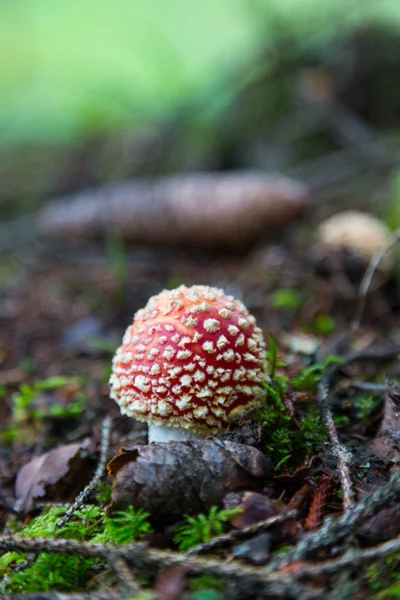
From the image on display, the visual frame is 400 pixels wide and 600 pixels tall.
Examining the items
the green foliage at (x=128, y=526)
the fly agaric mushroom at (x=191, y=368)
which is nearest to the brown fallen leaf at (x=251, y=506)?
the green foliage at (x=128, y=526)

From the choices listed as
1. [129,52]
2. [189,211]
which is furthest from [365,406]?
[129,52]

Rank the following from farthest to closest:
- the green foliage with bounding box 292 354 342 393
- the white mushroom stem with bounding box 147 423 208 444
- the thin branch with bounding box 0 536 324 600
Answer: the green foliage with bounding box 292 354 342 393
the white mushroom stem with bounding box 147 423 208 444
the thin branch with bounding box 0 536 324 600

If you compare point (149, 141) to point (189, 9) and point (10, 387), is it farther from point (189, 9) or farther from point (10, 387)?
point (189, 9)

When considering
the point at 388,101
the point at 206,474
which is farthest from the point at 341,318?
the point at 388,101

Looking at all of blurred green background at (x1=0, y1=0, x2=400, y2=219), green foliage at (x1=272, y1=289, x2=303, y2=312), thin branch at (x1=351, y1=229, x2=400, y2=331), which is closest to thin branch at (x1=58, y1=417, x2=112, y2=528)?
thin branch at (x1=351, y1=229, x2=400, y2=331)

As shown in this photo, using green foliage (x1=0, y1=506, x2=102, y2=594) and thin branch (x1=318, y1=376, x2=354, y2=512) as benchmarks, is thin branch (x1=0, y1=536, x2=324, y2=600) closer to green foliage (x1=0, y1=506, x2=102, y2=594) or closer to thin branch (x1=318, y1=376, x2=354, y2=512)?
green foliage (x1=0, y1=506, x2=102, y2=594)

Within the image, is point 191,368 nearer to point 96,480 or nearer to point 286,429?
point 286,429
